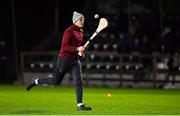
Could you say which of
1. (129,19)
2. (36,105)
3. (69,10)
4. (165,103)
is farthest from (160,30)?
(36,105)

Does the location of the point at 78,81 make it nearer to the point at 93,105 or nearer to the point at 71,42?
the point at 71,42

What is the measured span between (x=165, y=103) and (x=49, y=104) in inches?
132

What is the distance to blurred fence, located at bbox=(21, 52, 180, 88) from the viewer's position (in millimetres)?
26781

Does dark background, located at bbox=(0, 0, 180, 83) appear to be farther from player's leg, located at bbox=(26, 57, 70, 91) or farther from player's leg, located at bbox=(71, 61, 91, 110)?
player's leg, located at bbox=(71, 61, 91, 110)

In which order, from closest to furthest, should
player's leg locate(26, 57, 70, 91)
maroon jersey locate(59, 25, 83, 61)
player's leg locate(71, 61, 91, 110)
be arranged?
maroon jersey locate(59, 25, 83, 61) < player's leg locate(71, 61, 91, 110) < player's leg locate(26, 57, 70, 91)

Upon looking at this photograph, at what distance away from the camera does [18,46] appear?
32219mm

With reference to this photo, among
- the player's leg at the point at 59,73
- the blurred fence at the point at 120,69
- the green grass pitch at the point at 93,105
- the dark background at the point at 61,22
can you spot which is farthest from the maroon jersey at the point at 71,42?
the dark background at the point at 61,22

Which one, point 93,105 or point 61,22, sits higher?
point 61,22

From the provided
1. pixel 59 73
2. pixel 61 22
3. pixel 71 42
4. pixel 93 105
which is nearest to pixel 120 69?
pixel 61 22

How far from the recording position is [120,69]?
27625 millimetres

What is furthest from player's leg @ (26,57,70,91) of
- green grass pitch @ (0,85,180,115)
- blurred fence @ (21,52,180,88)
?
blurred fence @ (21,52,180,88)

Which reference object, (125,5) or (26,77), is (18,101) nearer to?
(26,77)

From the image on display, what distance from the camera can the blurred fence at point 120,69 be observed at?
26.8m

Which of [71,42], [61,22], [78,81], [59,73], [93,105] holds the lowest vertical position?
[93,105]
